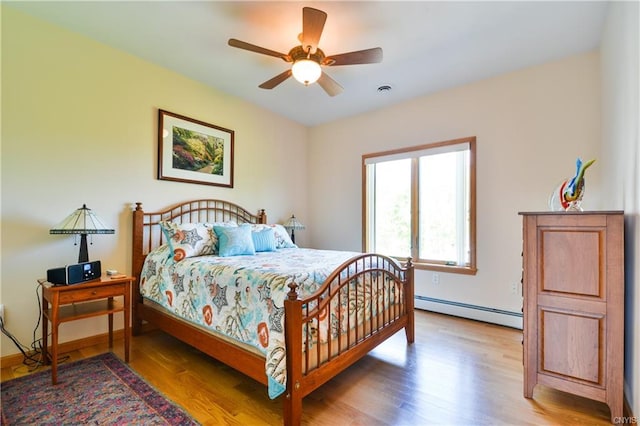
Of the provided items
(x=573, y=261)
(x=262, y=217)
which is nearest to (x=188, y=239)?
(x=262, y=217)

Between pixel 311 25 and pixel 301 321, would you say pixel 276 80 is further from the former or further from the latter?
pixel 301 321

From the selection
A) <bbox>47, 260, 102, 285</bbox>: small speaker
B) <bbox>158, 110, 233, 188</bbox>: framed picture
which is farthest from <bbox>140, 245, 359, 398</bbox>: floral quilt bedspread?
<bbox>158, 110, 233, 188</bbox>: framed picture

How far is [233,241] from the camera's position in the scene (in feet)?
9.30

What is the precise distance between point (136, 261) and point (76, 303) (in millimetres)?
658

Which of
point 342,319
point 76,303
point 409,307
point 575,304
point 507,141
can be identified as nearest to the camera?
point 575,304

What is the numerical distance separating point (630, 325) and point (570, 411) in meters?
0.61

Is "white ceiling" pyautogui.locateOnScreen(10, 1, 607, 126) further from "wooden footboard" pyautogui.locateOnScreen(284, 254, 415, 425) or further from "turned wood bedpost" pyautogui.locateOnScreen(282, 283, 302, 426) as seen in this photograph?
"turned wood bedpost" pyautogui.locateOnScreen(282, 283, 302, 426)

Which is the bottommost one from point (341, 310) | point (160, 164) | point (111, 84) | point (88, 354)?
point (88, 354)

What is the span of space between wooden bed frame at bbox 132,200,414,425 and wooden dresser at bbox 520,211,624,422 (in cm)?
96

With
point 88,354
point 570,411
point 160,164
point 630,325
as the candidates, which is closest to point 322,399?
point 570,411

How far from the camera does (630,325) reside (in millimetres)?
1688

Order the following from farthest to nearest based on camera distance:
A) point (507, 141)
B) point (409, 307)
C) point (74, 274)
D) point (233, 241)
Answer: point (507, 141), point (233, 241), point (409, 307), point (74, 274)

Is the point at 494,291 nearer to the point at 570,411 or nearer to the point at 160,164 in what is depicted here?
the point at 570,411

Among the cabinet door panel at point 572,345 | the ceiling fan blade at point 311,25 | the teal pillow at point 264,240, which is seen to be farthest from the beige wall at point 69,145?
the cabinet door panel at point 572,345
